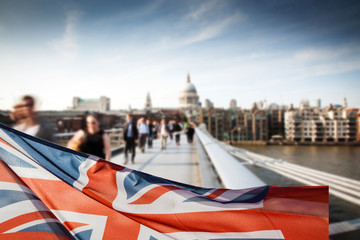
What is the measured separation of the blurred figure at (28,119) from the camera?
6.16 ft

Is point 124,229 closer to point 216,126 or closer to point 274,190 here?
point 274,190

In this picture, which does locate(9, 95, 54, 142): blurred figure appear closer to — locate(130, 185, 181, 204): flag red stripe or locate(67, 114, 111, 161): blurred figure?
locate(67, 114, 111, 161): blurred figure

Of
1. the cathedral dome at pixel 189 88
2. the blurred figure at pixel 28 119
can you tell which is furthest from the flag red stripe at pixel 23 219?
the cathedral dome at pixel 189 88

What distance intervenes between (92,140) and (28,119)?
0.56m

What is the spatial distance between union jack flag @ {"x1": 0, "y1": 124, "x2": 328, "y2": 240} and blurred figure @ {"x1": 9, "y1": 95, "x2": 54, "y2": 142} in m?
0.92

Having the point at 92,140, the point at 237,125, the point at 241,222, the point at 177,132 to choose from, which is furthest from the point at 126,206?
the point at 237,125

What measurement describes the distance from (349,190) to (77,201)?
321 centimetres

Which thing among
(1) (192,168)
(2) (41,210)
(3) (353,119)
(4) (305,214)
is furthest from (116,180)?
(3) (353,119)

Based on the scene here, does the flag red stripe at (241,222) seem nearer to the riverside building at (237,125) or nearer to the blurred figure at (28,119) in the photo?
the blurred figure at (28,119)

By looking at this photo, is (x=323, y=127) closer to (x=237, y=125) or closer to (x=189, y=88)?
(x=237, y=125)

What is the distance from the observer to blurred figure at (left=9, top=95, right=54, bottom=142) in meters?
1.88

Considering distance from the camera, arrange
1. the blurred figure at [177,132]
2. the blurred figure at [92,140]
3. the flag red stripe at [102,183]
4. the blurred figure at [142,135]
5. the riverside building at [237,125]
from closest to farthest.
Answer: the flag red stripe at [102,183], the blurred figure at [92,140], the blurred figure at [142,135], the blurred figure at [177,132], the riverside building at [237,125]

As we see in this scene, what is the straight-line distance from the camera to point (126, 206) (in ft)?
3.13

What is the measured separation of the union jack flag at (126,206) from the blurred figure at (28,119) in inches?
36.1
